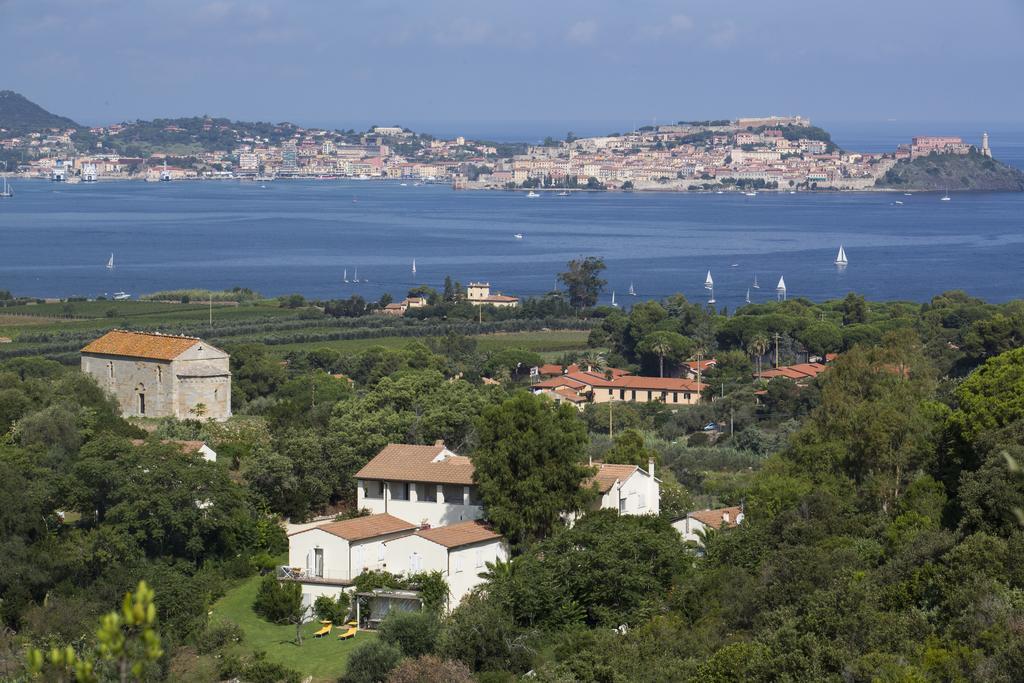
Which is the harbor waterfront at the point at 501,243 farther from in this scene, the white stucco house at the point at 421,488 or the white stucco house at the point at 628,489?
the white stucco house at the point at 421,488

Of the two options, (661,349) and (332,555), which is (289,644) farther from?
(661,349)

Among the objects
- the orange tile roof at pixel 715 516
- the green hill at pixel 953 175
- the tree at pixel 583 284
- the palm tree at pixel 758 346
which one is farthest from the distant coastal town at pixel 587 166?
the orange tile roof at pixel 715 516

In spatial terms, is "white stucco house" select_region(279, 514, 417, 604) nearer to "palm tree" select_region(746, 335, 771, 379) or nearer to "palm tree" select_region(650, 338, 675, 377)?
"palm tree" select_region(650, 338, 675, 377)

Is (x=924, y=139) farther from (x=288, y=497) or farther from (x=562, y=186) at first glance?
(x=288, y=497)

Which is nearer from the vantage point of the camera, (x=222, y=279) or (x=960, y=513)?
(x=960, y=513)

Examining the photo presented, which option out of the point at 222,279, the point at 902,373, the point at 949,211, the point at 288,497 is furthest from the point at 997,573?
the point at 949,211

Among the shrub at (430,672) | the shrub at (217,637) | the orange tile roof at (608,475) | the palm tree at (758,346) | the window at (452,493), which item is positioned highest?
the orange tile roof at (608,475)
